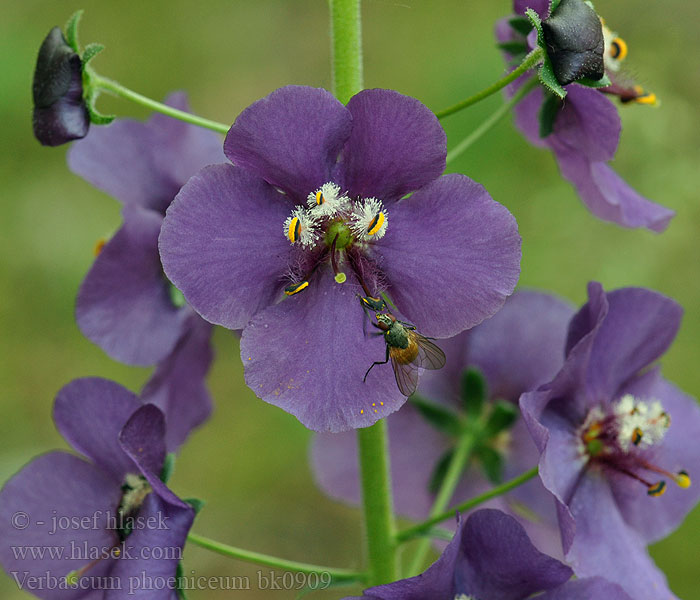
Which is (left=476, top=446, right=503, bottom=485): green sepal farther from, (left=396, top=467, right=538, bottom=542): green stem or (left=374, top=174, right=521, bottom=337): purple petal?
(left=374, top=174, right=521, bottom=337): purple petal

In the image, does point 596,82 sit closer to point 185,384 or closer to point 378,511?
point 378,511

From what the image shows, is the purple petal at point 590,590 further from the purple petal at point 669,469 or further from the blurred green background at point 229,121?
the blurred green background at point 229,121

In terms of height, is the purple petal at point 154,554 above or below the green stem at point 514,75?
below

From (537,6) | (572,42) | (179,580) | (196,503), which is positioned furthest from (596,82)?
(179,580)

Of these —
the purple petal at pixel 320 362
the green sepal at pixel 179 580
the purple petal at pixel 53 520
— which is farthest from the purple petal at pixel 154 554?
the purple petal at pixel 320 362

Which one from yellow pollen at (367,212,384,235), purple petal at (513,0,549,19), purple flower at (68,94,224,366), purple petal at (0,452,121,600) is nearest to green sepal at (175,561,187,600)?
purple petal at (0,452,121,600)
